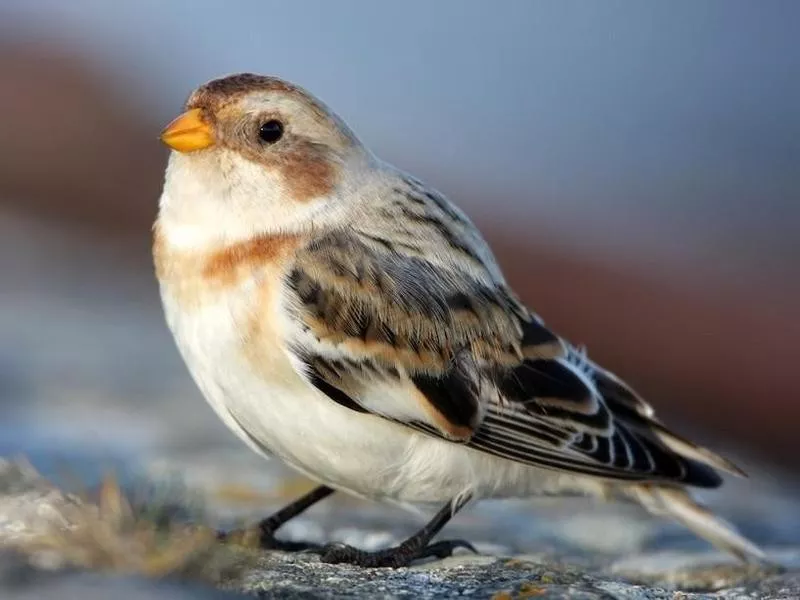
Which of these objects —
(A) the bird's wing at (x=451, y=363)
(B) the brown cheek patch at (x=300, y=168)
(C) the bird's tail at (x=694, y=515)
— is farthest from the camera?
(C) the bird's tail at (x=694, y=515)

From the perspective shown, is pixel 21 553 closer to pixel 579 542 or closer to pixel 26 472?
pixel 26 472

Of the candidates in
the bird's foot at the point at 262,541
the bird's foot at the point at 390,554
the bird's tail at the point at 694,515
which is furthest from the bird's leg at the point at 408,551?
the bird's tail at the point at 694,515

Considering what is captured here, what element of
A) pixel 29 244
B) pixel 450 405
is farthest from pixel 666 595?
pixel 29 244

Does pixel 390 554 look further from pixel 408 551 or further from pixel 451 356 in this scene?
pixel 451 356

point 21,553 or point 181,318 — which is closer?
point 21,553

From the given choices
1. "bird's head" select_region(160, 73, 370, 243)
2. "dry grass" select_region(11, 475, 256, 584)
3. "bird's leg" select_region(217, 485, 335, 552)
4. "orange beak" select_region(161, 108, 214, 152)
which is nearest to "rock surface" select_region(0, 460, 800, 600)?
"dry grass" select_region(11, 475, 256, 584)

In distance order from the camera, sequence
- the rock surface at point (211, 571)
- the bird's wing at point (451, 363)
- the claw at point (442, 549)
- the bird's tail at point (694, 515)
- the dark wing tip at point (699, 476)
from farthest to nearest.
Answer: the bird's tail at point (694, 515) < the dark wing tip at point (699, 476) < the claw at point (442, 549) < the bird's wing at point (451, 363) < the rock surface at point (211, 571)

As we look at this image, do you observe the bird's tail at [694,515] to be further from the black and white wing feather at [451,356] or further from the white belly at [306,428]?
the white belly at [306,428]
